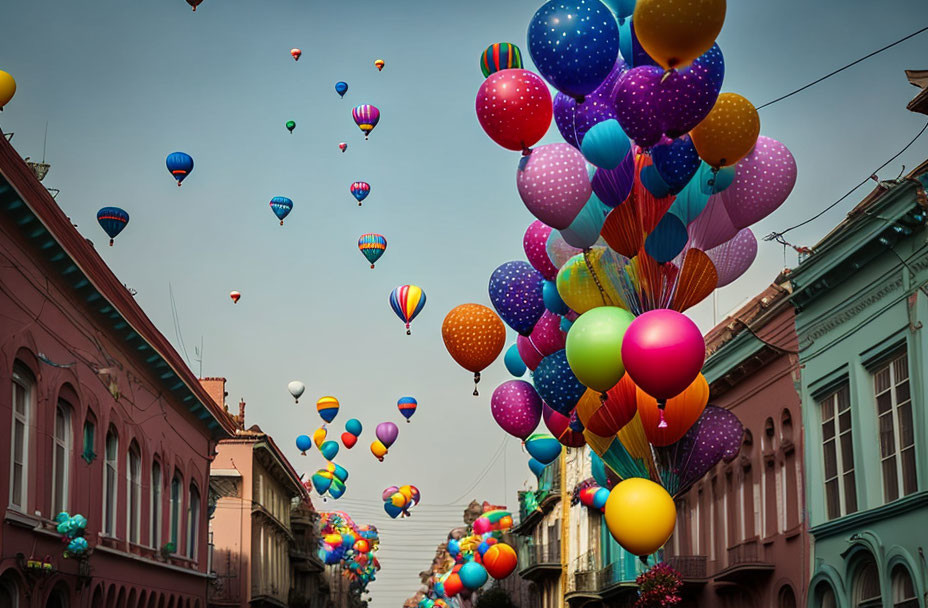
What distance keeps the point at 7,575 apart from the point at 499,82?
11915 millimetres

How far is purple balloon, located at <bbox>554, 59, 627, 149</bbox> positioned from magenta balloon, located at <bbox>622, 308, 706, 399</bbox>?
2735 millimetres

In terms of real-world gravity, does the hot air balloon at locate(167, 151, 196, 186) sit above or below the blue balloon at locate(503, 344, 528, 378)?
above

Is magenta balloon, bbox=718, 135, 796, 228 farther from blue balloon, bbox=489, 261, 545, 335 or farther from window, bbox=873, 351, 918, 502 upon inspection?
window, bbox=873, 351, 918, 502

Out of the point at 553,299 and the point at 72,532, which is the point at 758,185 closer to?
the point at 553,299

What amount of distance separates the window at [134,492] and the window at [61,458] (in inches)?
210

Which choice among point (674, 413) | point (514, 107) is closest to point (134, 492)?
point (674, 413)

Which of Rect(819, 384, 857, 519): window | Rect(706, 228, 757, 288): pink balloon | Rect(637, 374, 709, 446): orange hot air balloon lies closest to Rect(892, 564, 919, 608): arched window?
Rect(819, 384, 857, 519): window

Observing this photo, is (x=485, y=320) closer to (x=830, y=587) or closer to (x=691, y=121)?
(x=691, y=121)

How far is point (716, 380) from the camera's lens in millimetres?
28781

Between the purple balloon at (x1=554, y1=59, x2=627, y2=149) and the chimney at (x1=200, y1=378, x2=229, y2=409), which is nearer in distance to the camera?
the purple balloon at (x1=554, y1=59, x2=627, y2=149)

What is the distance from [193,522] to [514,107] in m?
25.4

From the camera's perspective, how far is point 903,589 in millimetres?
20109

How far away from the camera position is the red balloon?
15484 mm

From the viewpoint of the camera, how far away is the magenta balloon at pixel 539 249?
18.5 m
